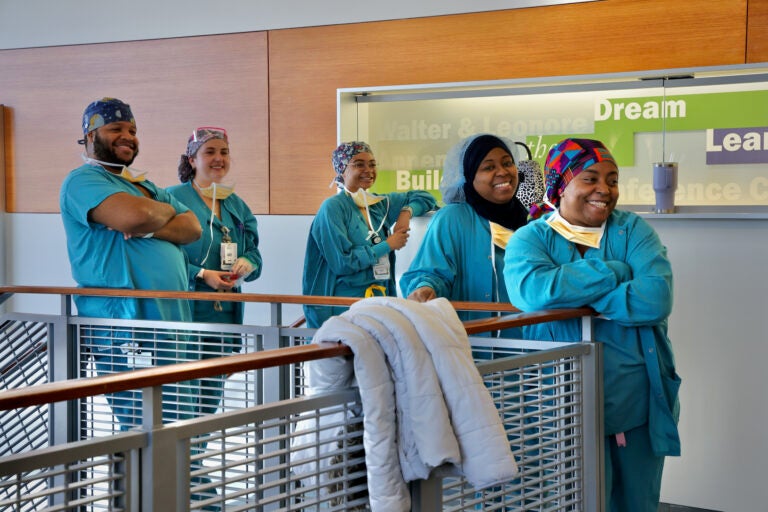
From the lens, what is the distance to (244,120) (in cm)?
689

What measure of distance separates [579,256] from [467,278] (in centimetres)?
79

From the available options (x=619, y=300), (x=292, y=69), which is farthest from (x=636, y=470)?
(x=292, y=69)

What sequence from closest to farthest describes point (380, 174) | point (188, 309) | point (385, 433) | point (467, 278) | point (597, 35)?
point (385, 433)
point (467, 278)
point (188, 309)
point (597, 35)
point (380, 174)

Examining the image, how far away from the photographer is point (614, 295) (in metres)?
3.04

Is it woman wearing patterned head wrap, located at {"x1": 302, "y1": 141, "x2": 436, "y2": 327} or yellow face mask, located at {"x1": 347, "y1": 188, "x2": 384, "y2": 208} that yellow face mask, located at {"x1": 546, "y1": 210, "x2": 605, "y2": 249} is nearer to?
woman wearing patterned head wrap, located at {"x1": 302, "y1": 141, "x2": 436, "y2": 327}

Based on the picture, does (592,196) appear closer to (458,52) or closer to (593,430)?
(593,430)

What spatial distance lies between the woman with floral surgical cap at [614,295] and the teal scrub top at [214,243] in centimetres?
208

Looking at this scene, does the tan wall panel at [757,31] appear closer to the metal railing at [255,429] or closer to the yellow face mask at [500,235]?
the yellow face mask at [500,235]

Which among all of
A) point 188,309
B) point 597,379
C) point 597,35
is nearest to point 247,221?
point 188,309

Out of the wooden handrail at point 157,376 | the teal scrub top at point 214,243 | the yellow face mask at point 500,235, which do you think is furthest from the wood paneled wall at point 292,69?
the wooden handrail at point 157,376

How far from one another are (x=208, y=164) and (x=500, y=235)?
197 cm

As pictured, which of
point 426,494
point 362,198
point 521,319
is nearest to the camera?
point 426,494

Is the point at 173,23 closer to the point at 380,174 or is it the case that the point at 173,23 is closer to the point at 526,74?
the point at 380,174

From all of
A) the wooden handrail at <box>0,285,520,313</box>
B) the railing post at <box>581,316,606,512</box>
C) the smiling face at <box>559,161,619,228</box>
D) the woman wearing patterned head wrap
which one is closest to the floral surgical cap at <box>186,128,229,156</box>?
the woman wearing patterned head wrap
